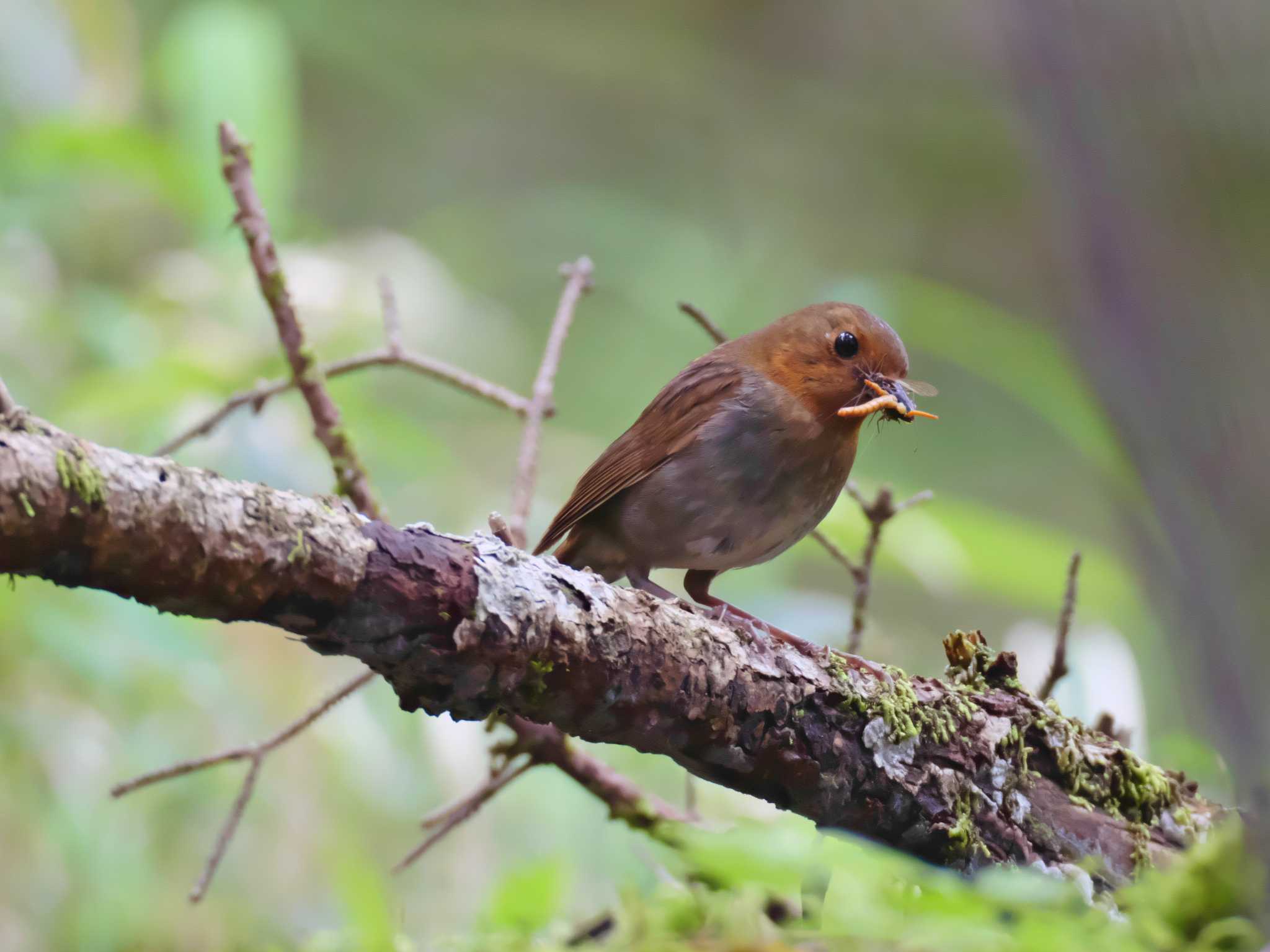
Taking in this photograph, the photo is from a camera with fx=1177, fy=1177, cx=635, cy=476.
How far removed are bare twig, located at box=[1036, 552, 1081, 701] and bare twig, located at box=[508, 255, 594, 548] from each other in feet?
3.84

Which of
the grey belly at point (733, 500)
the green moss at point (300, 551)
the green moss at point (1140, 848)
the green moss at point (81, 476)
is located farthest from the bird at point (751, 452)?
the green moss at point (81, 476)

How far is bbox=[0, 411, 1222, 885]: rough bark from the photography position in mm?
1171

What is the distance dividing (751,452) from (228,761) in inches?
51.0

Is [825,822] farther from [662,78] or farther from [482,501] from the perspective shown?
[662,78]

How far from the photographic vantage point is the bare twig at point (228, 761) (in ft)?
6.92

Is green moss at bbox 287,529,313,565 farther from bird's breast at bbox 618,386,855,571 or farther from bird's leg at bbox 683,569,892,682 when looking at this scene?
bird's breast at bbox 618,386,855,571

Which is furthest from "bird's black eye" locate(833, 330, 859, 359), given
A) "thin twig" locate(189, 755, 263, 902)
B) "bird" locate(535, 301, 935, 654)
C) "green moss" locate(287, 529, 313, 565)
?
"green moss" locate(287, 529, 313, 565)

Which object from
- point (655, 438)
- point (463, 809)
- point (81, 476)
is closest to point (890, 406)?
point (655, 438)

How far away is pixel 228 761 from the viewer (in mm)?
2416

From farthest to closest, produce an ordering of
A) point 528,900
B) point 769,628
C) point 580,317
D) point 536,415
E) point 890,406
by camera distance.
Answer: point 580,317 < point 536,415 < point 890,406 < point 769,628 < point 528,900

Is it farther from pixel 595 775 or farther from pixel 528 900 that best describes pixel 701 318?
pixel 528 900

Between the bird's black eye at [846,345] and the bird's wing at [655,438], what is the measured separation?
0.24 metres

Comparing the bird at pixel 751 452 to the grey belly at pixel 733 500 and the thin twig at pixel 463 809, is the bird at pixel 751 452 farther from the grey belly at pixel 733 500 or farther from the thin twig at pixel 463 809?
the thin twig at pixel 463 809

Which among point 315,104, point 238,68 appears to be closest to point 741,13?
point 315,104
